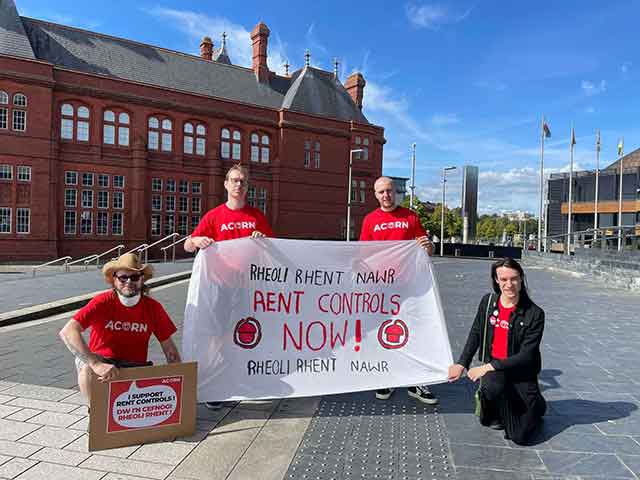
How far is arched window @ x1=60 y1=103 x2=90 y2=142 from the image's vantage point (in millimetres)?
30047

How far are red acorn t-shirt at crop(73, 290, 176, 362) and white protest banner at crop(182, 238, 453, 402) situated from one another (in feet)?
1.14

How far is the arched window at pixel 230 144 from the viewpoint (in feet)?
119

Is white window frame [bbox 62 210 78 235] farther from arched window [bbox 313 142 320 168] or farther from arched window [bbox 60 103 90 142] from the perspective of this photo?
arched window [bbox 313 142 320 168]

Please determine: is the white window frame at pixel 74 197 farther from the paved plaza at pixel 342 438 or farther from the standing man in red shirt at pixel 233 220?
the standing man in red shirt at pixel 233 220

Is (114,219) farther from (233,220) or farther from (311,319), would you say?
(311,319)

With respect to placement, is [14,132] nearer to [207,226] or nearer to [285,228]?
[285,228]

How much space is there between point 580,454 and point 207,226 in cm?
360


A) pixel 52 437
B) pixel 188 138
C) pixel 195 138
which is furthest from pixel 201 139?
pixel 52 437

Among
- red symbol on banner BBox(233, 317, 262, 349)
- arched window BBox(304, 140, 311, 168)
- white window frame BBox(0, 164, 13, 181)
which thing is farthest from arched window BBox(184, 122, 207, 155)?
red symbol on banner BBox(233, 317, 262, 349)

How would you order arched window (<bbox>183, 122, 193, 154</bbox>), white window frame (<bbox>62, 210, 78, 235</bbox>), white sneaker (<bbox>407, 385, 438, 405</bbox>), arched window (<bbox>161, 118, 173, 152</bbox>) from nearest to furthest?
white sneaker (<bbox>407, 385, 438, 405</bbox>) < white window frame (<bbox>62, 210, 78, 235</bbox>) < arched window (<bbox>161, 118, 173, 152</bbox>) < arched window (<bbox>183, 122, 193, 154</bbox>)

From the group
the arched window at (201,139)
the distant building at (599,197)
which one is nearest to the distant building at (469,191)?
the distant building at (599,197)

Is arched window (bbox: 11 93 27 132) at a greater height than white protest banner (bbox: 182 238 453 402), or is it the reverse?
arched window (bbox: 11 93 27 132)

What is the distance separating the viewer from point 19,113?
2831 centimetres

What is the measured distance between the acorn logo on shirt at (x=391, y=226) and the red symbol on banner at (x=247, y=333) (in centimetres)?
157
